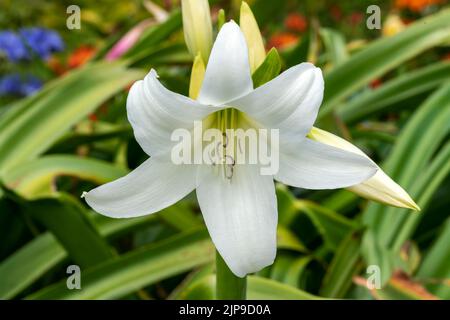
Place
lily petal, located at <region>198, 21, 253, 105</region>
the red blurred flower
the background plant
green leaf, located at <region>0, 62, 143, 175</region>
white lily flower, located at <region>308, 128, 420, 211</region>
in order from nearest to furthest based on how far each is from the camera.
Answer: lily petal, located at <region>198, 21, 253, 105</region>
white lily flower, located at <region>308, 128, 420, 211</region>
the background plant
green leaf, located at <region>0, 62, 143, 175</region>
the red blurred flower

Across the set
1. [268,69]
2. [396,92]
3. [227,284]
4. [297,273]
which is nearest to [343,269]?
[297,273]

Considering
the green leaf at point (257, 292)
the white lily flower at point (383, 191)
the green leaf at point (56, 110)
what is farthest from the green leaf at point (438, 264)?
the green leaf at point (56, 110)

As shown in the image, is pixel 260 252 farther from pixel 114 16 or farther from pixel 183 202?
pixel 114 16

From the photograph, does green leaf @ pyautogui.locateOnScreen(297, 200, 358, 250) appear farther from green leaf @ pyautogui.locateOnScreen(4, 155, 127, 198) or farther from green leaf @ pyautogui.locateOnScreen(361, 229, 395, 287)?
green leaf @ pyautogui.locateOnScreen(4, 155, 127, 198)

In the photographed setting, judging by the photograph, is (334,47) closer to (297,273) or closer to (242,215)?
(297,273)

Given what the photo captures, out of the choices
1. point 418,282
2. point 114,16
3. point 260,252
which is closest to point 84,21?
point 114,16

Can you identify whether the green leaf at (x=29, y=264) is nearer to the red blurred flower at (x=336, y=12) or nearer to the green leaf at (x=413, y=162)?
the green leaf at (x=413, y=162)

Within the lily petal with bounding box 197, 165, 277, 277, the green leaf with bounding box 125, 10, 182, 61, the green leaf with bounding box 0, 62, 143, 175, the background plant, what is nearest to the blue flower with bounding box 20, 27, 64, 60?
the background plant
